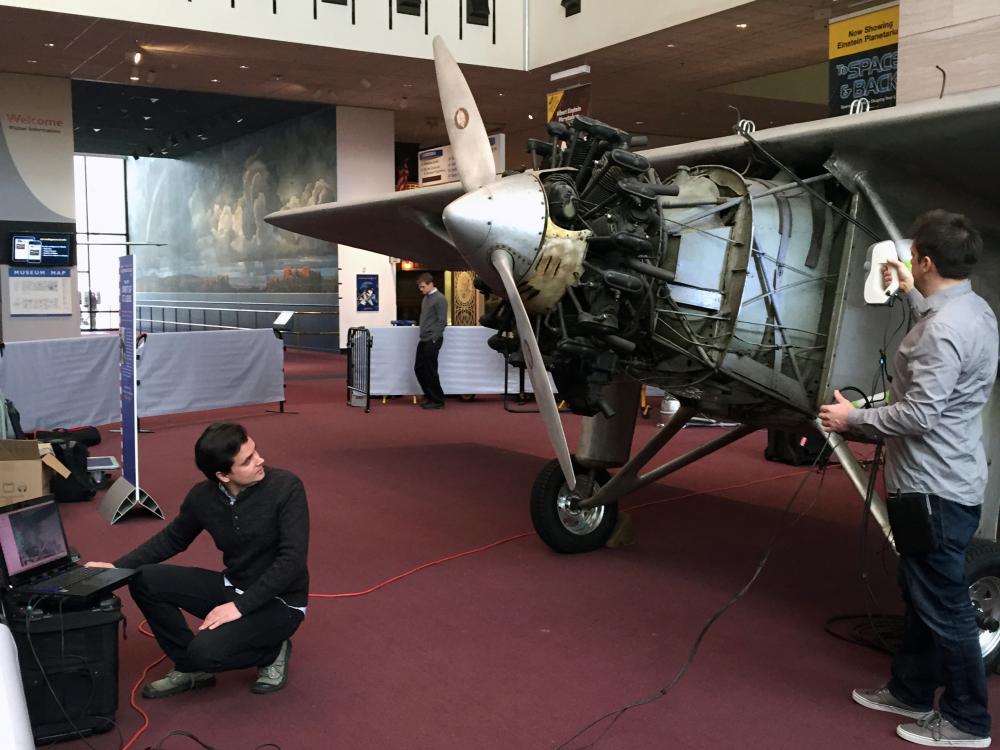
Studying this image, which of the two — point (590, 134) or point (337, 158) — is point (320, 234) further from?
point (337, 158)

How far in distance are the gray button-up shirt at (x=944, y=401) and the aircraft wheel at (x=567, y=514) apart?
2.68 meters

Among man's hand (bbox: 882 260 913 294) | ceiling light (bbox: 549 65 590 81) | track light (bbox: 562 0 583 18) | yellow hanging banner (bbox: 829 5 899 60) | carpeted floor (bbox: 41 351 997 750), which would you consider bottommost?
carpeted floor (bbox: 41 351 997 750)

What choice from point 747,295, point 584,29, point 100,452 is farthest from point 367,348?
point 747,295

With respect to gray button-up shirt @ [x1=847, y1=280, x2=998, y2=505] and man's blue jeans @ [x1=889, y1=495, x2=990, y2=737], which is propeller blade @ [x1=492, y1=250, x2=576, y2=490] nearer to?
gray button-up shirt @ [x1=847, y1=280, x2=998, y2=505]

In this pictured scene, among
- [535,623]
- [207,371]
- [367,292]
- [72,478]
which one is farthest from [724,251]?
[367,292]

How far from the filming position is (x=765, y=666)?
4.17 m

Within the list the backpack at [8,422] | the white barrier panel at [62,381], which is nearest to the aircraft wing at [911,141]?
the backpack at [8,422]

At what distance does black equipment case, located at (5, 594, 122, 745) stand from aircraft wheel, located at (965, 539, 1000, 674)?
358 cm

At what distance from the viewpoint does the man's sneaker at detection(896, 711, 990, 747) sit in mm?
3322

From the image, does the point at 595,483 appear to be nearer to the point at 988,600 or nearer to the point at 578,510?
the point at 578,510

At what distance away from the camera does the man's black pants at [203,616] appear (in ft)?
11.6

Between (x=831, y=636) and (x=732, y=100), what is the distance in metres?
15.8

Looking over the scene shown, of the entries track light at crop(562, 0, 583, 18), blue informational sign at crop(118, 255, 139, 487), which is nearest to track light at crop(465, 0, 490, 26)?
track light at crop(562, 0, 583, 18)

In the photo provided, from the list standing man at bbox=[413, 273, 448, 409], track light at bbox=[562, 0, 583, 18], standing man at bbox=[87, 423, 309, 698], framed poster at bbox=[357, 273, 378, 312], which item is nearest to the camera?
standing man at bbox=[87, 423, 309, 698]
